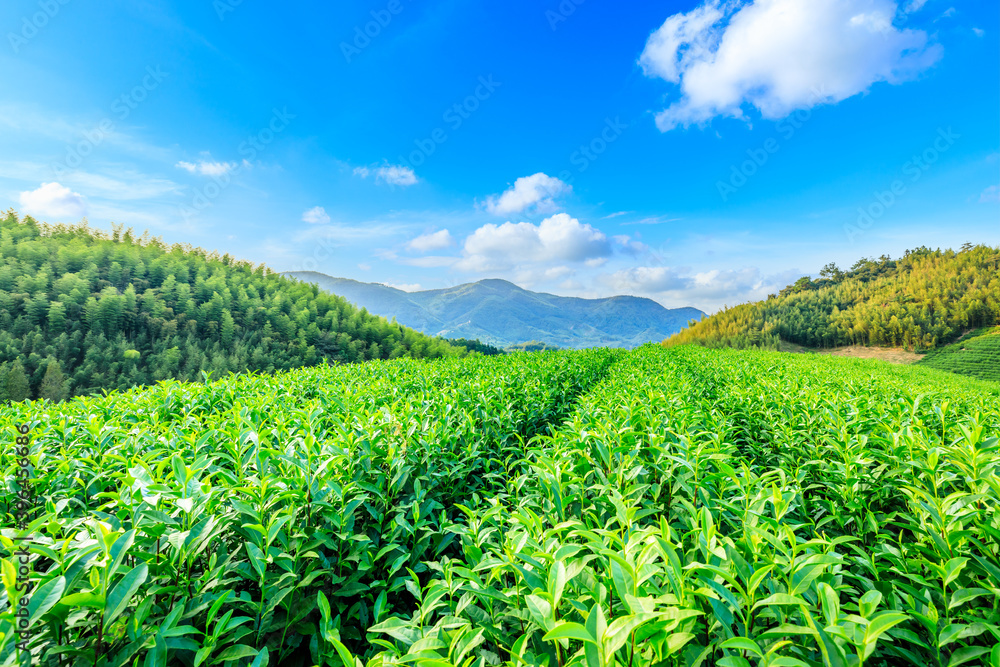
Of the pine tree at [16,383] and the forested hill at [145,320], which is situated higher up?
the forested hill at [145,320]

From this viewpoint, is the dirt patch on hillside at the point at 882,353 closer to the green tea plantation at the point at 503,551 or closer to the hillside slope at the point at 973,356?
the hillside slope at the point at 973,356

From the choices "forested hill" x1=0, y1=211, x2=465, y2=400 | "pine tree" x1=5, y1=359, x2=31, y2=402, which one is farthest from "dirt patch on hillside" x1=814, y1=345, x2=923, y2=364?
"pine tree" x1=5, y1=359, x2=31, y2=402

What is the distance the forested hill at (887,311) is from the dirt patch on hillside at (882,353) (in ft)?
2.28

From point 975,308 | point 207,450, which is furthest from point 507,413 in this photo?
point 975,308

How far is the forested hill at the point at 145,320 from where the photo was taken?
13.4 metres

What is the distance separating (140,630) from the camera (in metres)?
0.98

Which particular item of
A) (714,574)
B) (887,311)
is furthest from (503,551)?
(887,311)

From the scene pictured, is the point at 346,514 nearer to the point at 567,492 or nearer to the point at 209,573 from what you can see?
the point at 209,573

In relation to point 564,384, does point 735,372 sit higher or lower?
higher

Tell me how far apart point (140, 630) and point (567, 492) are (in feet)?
4.97

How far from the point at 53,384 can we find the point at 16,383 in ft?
2.52

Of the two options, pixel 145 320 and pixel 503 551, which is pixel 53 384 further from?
pixel 503 551

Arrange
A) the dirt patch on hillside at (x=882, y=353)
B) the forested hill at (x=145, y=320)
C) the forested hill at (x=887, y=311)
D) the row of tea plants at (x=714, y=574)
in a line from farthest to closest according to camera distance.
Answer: the forested hill at (x=887, y=311)
the dirt patch on hillside at (x=882, y=353)
the forested hill at (x=145, y=320)
the row of tea plants at (x=714, y=574)

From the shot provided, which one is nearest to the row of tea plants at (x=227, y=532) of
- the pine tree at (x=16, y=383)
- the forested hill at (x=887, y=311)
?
the pine tree at (x=16, y=383)
